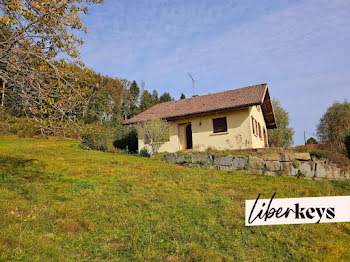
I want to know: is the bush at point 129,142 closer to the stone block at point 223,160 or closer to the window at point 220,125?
the window at point 220,125

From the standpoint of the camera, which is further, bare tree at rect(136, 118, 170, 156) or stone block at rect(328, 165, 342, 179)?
bare tree at rect(136, 118, 170, 156)

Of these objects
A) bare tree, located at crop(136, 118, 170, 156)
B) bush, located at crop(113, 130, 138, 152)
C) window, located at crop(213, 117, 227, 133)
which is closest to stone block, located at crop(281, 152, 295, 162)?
window, located at crop(213, 117, 227, 133)

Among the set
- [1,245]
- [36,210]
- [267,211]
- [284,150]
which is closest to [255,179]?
[284,150]

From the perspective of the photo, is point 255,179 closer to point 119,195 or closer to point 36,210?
point 119,195

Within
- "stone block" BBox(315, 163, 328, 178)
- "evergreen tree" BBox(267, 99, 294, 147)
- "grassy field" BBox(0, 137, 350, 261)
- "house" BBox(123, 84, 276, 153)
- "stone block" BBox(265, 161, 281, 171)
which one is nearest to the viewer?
"grassy field" BBox(0, 137, 350, 261)

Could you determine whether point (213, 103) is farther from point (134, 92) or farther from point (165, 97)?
point (165, 97)

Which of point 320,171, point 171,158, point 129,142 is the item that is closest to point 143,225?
point 320,171

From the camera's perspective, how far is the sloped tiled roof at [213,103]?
15601 millimetres

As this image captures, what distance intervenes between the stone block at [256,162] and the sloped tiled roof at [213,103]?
4.61 meters

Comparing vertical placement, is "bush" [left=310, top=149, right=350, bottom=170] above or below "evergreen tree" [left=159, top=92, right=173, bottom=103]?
below

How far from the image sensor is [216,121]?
1670cm

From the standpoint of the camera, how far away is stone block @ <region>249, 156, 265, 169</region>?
36.2 ft

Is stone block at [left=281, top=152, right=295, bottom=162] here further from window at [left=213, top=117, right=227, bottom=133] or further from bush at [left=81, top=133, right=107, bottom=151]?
bush at [left=81, top=133, right=107, bottom=151]

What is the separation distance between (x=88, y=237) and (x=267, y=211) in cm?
354
